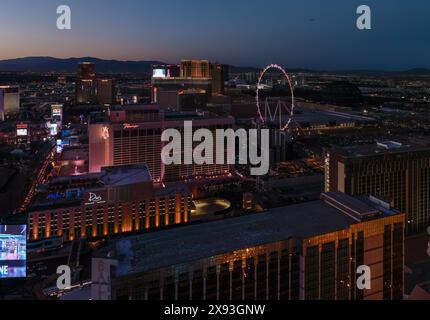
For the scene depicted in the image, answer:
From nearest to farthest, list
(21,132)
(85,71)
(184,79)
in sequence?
(21,132) → (184,79) → (85,71)

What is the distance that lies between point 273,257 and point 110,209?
1002cm

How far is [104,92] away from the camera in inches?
2217

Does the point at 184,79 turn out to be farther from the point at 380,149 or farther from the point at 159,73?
the point at 380,149

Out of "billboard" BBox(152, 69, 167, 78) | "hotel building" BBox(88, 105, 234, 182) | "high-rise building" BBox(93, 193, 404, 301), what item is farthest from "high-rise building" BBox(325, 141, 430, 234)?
"billboard" BBox(152, 69, 167, 78)

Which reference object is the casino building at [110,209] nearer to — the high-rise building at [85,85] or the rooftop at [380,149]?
the rooftop at [380,149]

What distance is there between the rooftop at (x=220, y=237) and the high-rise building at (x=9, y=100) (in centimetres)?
4557

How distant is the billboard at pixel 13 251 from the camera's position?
11.7m

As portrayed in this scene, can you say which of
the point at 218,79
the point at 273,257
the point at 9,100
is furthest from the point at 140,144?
the point at 218,79

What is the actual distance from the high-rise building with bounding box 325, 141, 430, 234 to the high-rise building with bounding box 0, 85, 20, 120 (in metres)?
44.8

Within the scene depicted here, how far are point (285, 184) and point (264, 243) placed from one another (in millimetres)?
14690

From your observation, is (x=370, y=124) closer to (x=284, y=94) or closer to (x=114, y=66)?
(x=284, y=94)

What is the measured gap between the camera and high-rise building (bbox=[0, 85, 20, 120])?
153 feet

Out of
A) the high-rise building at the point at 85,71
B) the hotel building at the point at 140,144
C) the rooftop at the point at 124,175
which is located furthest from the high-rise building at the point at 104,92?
the rooftop at the point at 124,175

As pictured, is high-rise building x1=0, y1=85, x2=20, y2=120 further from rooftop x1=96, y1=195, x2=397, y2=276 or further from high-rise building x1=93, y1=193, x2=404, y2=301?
high-rise building x1=93, y1=193, x2=404, y2=301
